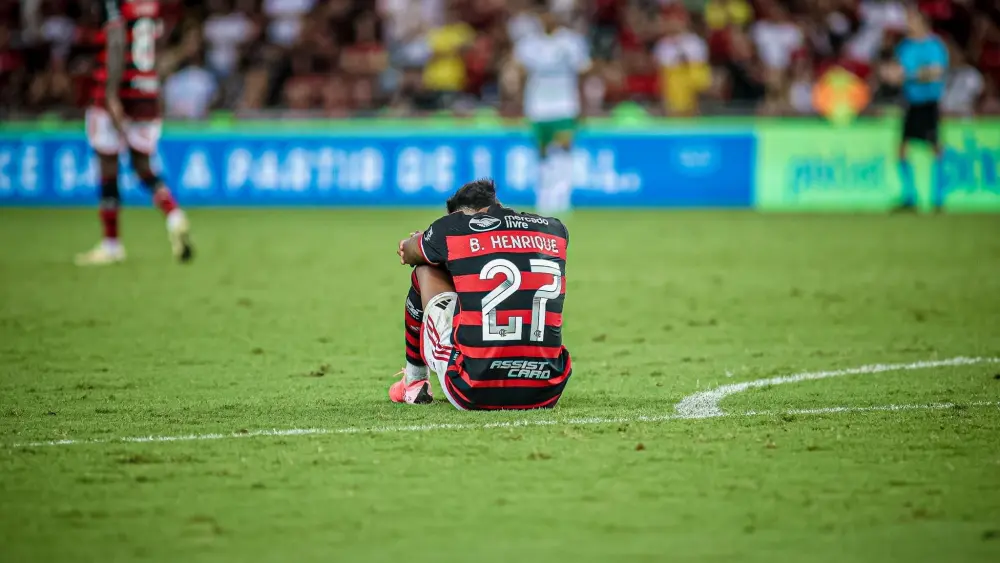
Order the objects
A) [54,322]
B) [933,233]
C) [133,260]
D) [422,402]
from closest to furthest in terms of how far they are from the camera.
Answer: [422,402] → [54,322] → [133,260] → [933,233]

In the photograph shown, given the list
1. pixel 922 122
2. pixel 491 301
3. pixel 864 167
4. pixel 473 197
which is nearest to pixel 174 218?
pixel 473 197

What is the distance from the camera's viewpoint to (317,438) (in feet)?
19.5

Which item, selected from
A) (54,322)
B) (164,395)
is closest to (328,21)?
(54,322)

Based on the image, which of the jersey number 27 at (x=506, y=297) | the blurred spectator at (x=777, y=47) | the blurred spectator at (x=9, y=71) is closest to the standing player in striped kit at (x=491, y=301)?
the jersey number 27 at (x=506, y=297)

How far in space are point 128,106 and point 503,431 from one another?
8490 mm

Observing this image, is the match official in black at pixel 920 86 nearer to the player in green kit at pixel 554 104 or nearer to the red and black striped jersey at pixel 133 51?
the player in green kit at pixel 554 104

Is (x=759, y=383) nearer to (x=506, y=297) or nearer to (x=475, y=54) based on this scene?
(x=506, y=297)

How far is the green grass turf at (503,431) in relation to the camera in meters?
4.51

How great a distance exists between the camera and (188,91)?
23.2 meters

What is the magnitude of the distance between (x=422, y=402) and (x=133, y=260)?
8.16 m

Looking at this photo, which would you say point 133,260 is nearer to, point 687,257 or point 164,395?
point 687,257

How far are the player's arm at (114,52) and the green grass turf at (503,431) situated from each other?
1654mm

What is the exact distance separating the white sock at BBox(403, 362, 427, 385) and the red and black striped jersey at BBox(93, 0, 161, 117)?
24.6 feet

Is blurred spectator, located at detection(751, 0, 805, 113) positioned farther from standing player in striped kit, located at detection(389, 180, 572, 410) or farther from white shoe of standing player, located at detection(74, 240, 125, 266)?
standing player in striped kit, located at detection(389, 180, 572, 410)
